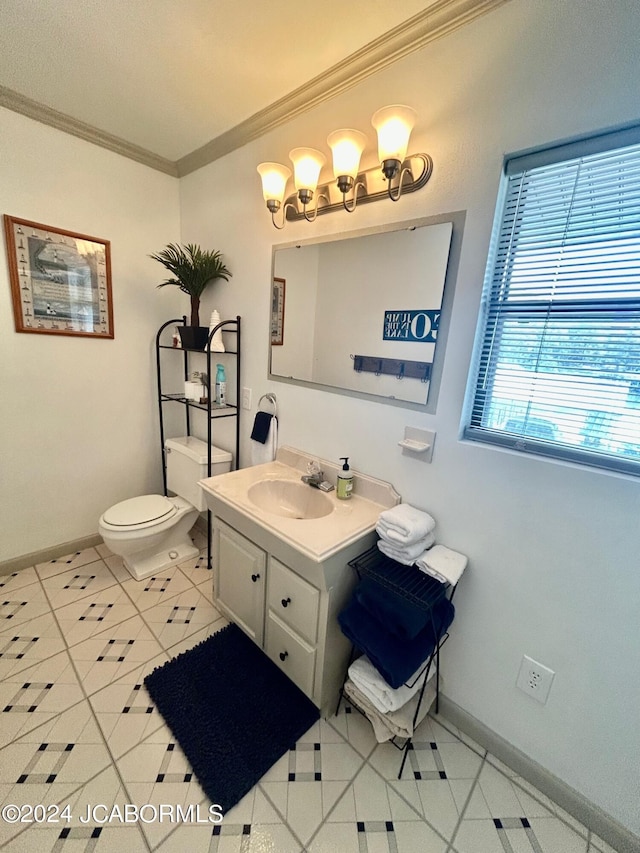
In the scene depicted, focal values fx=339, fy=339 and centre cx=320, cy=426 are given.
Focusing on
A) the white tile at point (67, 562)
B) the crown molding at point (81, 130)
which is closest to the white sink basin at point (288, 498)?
the white tile at point (67, 562)

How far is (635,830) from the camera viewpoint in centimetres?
99

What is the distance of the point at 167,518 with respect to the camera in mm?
1998

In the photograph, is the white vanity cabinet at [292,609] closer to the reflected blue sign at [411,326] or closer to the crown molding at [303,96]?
the reflected blue sign at [411,326]

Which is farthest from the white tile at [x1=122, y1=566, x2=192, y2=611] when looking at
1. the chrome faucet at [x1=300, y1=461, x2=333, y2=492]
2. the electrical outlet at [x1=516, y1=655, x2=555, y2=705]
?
the electrical outlet at [x1=516, y1=655, x2=555, y2=705]

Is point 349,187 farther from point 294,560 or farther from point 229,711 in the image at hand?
point 229,711

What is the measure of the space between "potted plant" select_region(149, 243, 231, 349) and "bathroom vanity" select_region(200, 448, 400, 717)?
90cm

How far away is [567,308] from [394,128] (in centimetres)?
78

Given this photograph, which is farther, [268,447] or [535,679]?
[268,447]

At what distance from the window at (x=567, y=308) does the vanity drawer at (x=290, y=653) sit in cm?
104

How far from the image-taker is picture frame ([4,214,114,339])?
5.68ft

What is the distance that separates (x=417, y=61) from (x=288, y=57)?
508 millimetres

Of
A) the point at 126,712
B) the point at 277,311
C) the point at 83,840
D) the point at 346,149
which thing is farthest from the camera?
the point at 277,311

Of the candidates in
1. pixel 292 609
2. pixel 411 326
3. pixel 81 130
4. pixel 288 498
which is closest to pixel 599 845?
pixel 292 609

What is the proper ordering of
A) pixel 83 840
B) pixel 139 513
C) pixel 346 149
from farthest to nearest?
pixel 139 513 → pixel 346 149 → pixel 83 840
